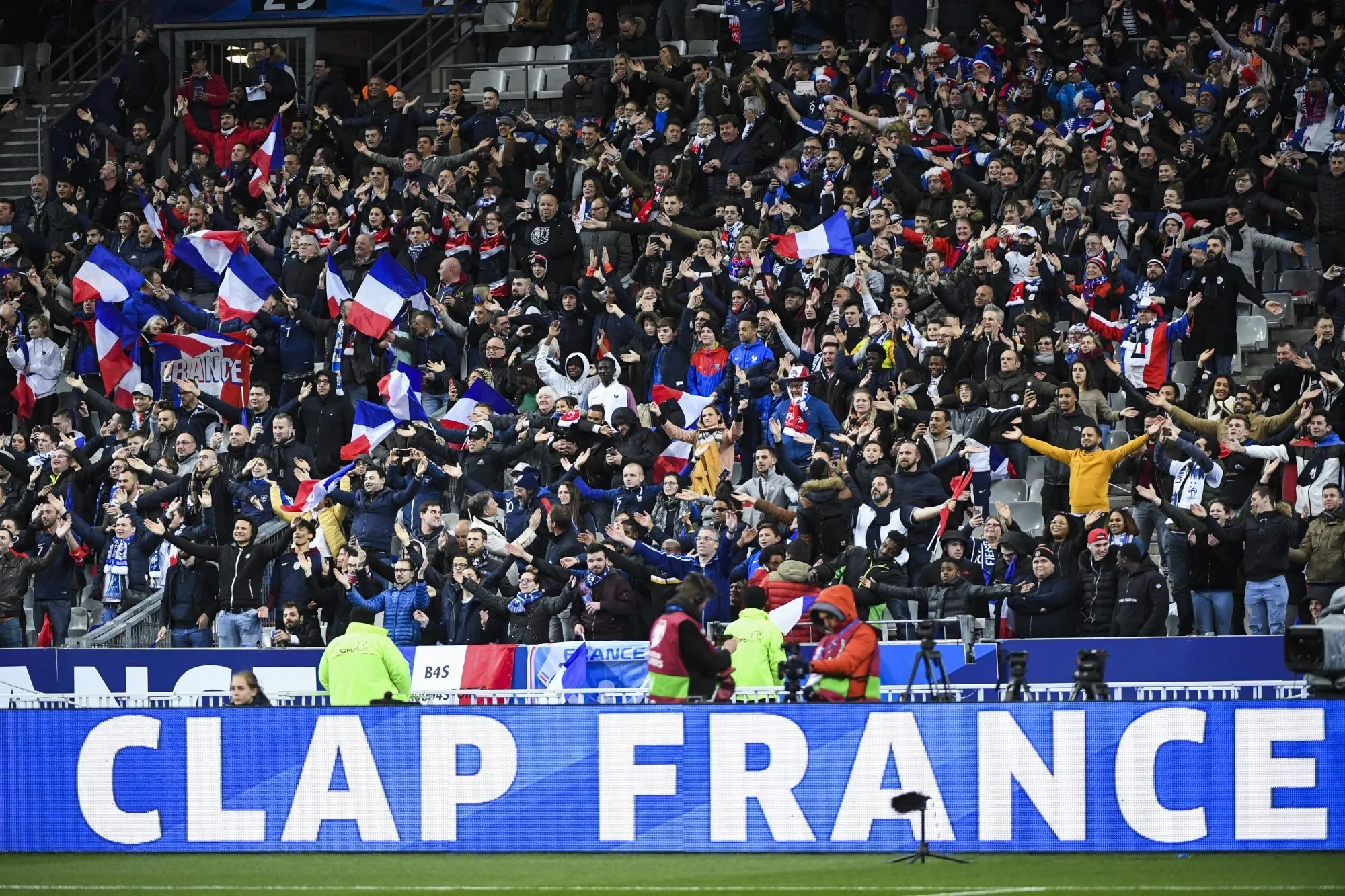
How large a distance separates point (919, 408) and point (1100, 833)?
24.5 feet

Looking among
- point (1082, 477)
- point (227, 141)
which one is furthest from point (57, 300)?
point (1082, 477)

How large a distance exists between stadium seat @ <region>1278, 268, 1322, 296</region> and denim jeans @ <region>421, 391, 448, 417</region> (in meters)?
8.80

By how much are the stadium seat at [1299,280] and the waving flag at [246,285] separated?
10.8m

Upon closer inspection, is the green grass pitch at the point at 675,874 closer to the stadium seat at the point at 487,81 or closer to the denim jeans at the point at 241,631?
the denim jeans at the point at 241,631

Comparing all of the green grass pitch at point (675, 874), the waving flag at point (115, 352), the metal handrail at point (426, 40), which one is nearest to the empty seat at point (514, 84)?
the metal handrail at point (426, 40)

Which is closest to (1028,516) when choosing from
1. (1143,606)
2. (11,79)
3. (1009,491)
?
(1009,491)

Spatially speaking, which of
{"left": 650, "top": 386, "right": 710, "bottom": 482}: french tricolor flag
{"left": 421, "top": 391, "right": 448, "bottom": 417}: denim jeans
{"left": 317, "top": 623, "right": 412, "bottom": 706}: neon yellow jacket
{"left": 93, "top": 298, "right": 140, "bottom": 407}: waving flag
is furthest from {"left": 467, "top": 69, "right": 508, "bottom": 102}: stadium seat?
{"left": 317, "top": 623, "right": 412, "bottom": 706}: neon yellow jacket

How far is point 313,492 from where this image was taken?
20.7 m

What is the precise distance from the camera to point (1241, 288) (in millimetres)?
20031

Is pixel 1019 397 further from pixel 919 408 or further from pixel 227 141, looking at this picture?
pixel 227 141

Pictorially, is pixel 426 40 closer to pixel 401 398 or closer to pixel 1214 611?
pixel 401 398

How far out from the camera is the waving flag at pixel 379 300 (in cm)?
2239

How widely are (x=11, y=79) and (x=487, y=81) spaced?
25.3ft

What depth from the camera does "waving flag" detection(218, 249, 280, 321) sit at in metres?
23.3
